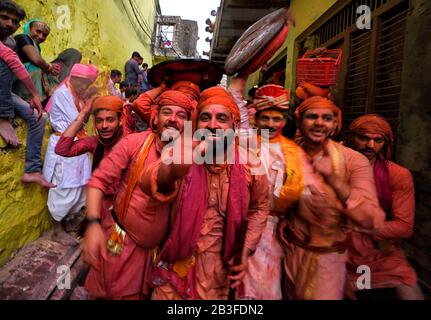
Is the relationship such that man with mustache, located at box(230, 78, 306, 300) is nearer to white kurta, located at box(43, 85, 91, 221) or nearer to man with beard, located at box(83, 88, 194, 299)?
man with beard, located at box(83, 88, 194, 299)

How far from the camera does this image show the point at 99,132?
2559 mm

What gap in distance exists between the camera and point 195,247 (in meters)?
1.73

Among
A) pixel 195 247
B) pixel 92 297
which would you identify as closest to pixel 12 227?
pixel 92 297

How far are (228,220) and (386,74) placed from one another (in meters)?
2.83

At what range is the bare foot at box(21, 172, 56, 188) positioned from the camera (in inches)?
117

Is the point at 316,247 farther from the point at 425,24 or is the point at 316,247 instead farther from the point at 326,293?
the point at 425,24

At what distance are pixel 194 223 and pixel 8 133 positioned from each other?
7.08 ft

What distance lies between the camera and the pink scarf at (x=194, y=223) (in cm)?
164

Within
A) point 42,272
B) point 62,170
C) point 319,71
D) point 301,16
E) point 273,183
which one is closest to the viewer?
point 273,183

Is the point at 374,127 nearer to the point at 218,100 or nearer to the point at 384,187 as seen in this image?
the point at 384,187

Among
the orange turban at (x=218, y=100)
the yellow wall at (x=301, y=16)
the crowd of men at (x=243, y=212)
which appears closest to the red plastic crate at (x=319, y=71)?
the crowd of men at (x=243, y=212)

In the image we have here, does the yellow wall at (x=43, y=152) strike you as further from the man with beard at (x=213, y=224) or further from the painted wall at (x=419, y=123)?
the painted wall at (x=419, y=123)

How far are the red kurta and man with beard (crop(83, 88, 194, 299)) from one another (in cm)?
152

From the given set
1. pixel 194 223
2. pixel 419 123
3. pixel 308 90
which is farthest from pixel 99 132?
pixel 419 123
